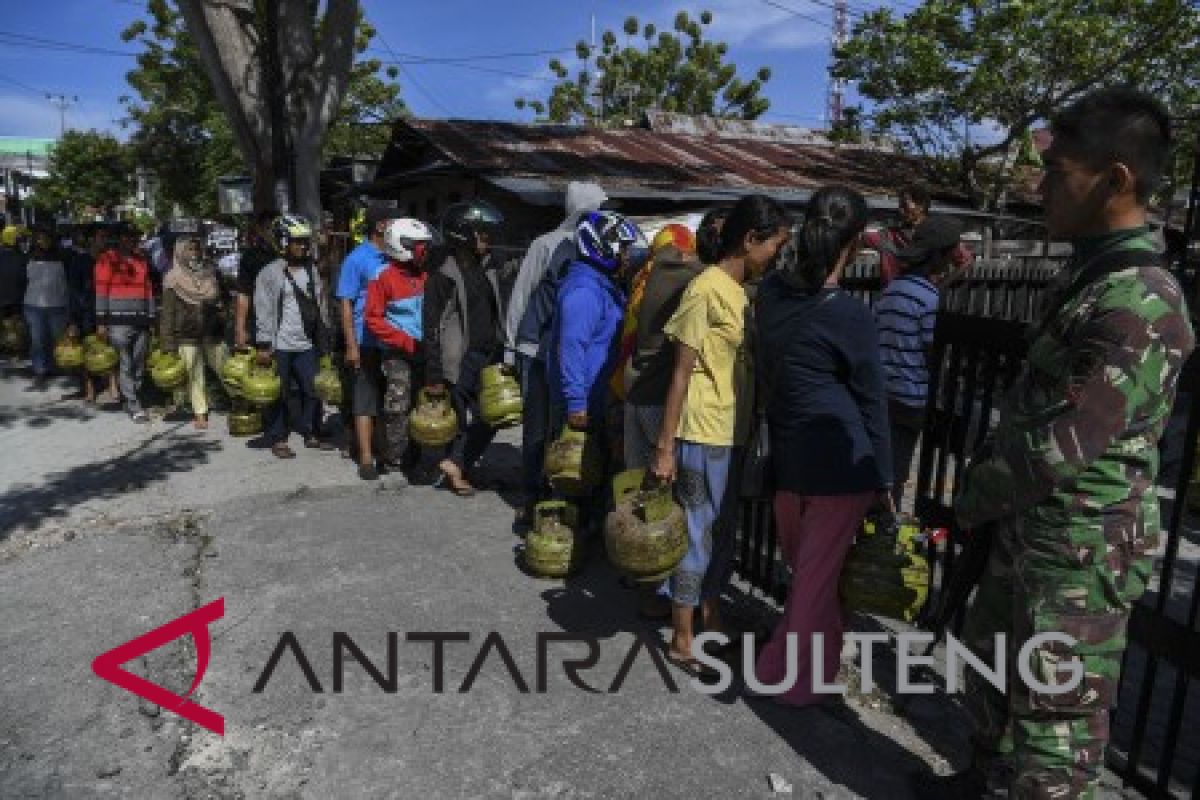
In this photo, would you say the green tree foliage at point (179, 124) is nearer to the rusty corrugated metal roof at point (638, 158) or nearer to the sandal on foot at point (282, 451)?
the rusty corrugated metal roof at point (638, 158)

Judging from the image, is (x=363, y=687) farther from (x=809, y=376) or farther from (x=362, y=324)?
(x=362, y=324)

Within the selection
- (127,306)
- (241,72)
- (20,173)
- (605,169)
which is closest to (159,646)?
(127,306)

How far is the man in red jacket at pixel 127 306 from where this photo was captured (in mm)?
7562

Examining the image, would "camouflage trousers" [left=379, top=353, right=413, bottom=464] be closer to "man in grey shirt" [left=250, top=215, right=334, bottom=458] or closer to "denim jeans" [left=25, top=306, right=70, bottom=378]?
"man in grey shirt" [left=250, top=215, right=334, bottom=458]

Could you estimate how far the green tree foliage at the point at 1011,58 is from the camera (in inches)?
610

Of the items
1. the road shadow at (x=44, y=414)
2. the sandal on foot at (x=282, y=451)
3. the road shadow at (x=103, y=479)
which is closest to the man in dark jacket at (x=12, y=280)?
the road shadow at (x=44, y=414)

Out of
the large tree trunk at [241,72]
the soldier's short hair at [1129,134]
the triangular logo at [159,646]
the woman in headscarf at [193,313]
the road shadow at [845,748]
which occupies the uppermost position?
the large tree trunk at [241,72]

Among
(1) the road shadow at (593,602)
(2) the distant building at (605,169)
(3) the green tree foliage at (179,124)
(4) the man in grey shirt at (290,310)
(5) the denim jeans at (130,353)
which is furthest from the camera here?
(3) the green tree foliage at (179,124)

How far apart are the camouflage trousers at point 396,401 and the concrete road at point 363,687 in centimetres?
57

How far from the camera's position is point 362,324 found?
18.7 feet

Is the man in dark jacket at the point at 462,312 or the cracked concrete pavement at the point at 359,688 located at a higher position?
the man in dark jacket at the point at 462,312

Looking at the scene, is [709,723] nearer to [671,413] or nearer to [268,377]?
[671,413]

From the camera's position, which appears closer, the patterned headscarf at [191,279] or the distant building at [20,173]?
the patterned headscarf at [191,279]

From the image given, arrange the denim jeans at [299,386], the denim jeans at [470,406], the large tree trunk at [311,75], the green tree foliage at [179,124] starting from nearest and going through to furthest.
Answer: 1. the denim jeans at [470,406]
2. the denim jeans at [299,386]
3. the large tree trunk at [311,75]
4. the green tree foliage at [179,124]
